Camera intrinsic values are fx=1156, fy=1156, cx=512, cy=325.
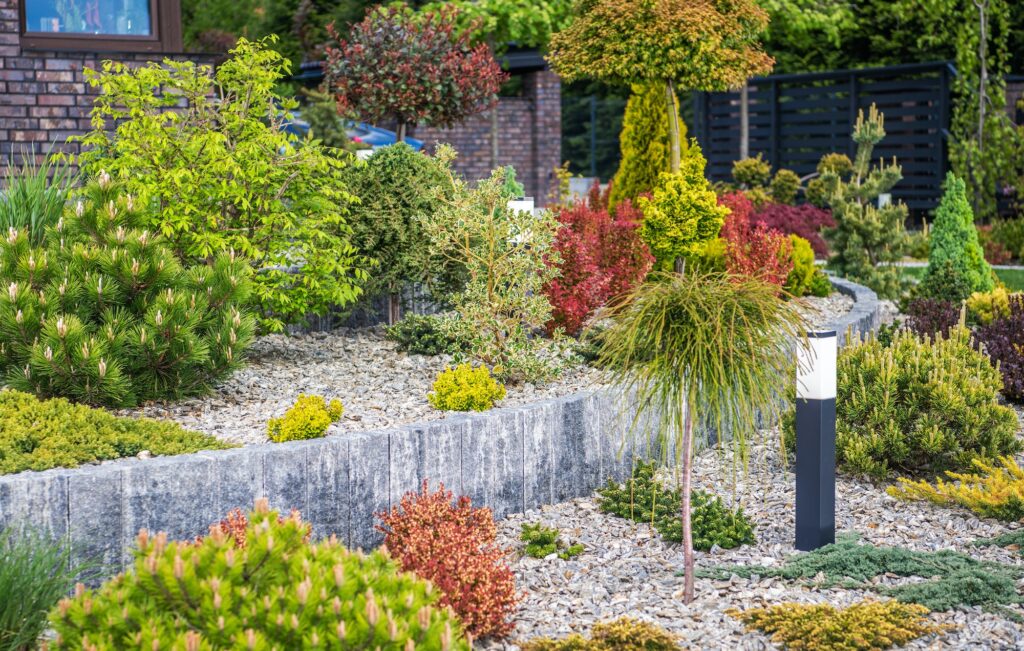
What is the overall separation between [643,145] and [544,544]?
8206 mm

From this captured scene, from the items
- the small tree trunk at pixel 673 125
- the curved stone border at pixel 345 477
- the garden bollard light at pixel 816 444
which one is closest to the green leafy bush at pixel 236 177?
the curved stone border at pixel 345 477

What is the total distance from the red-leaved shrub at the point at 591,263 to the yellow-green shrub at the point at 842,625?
3120 mm

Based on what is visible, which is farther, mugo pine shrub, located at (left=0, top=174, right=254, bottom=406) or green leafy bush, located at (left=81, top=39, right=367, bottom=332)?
→ green leafy bush, located at (left=81, top=39, right=367, bottom=332)

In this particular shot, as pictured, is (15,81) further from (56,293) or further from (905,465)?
(905,465)

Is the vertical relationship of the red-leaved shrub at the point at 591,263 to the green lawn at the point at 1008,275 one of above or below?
above

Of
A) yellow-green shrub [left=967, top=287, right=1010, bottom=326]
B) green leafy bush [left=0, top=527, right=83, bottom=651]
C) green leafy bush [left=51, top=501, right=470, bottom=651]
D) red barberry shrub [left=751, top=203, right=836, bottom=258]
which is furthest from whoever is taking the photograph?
red barberry shrub [left=751, top=203, right=836, bottom=258]

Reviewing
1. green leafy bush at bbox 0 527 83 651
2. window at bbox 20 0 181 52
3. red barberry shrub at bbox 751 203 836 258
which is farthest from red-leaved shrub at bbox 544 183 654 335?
red barberry shrub at bbox 751 203 836 258

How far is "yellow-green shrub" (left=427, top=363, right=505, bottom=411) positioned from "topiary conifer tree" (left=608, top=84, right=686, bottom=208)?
6955 millimetres

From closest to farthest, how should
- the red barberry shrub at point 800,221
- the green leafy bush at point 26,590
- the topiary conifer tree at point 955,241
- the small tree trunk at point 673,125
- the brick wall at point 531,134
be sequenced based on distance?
the green leafy bush at point 26,590 < the topiary conifer tree at point 955,241 < the small tree trunk at point 673,125 < the red barberry shrub at point 800,221 < the brick wall at point 531,134

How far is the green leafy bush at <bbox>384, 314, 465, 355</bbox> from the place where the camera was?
695 cm

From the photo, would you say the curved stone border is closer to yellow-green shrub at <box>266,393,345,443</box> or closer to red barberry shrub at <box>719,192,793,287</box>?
yellow-green shrub at <box>266,393,345,443</box>

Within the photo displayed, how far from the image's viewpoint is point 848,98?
20.9 meters

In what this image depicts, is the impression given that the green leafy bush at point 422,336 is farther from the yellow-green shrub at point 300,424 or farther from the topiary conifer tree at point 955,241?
the topiary conifer tree at point 955,241

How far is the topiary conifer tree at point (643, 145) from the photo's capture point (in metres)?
12.5
